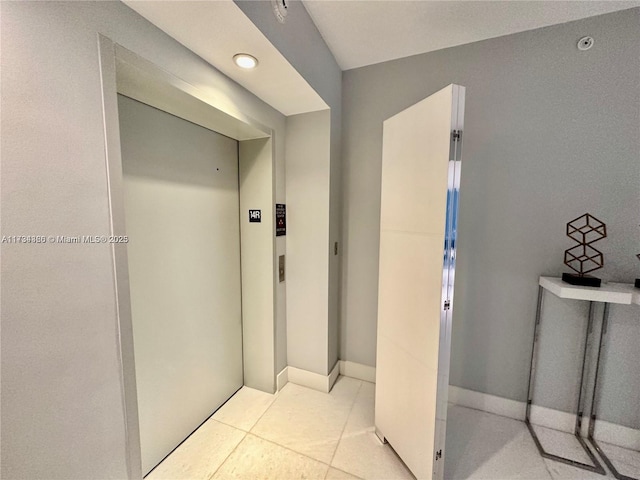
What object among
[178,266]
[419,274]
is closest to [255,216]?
[178,266]

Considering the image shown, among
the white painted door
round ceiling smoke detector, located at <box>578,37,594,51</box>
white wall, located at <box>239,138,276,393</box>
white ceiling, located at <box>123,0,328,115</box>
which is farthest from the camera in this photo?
white wall, located at <box>239,138,276,393</box>

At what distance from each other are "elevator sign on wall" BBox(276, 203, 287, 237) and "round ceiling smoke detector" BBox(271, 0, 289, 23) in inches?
43.1

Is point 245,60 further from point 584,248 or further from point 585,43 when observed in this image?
point 584,248

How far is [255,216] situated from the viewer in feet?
6.20

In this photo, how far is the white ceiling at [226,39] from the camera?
0.92m

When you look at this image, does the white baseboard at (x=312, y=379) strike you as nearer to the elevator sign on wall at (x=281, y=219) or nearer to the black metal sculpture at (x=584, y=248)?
the elevator sign on wall at (x=281, y=219)

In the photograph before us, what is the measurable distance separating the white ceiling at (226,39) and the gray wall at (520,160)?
0.82m

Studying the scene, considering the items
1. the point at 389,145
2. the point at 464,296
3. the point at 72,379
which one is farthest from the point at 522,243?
the point at 72,379

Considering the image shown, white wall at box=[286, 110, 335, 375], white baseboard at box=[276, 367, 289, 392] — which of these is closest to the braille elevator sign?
white wall at box=[286, 110, 335, 375]

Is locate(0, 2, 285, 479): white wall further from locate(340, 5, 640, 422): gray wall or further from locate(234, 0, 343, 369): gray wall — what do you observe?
locate(340, 5, 640, 422): gray wall

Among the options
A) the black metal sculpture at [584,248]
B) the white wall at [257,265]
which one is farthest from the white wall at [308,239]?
the black metal sculpture at [584,248]

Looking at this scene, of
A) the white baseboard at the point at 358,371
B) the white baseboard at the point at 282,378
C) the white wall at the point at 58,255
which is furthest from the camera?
the white baseboard at the point at 358,371

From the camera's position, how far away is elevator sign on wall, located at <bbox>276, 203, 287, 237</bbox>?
1.93 metres

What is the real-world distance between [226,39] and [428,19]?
127 cm
